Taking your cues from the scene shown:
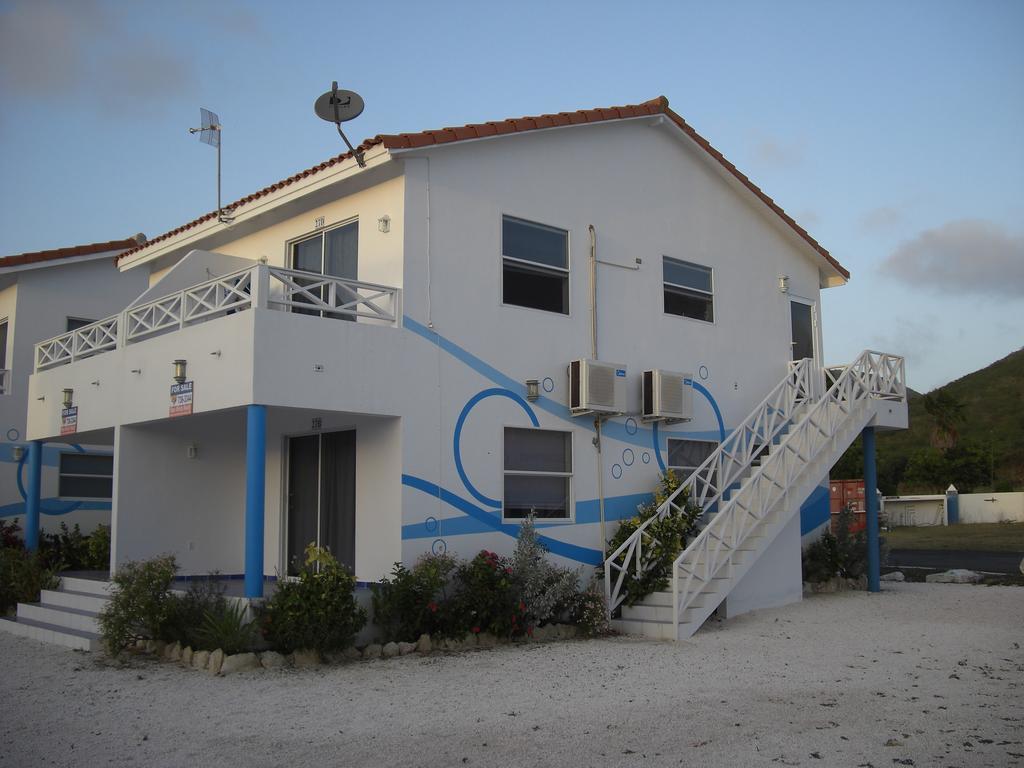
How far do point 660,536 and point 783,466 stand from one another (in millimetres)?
2715

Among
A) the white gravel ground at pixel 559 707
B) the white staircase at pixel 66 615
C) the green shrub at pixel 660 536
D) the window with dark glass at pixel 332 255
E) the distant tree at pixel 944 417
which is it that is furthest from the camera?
the distant tree at pixel 944 417

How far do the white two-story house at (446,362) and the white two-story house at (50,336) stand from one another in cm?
257

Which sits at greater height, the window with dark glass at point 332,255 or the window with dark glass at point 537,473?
the window with dark glass at point 332,255

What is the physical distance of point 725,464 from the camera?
16672 mm

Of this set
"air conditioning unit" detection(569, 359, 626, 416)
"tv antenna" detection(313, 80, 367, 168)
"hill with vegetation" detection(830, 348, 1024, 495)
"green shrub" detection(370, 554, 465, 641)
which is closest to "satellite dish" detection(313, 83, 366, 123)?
"tv antenna" detection(313, 80, 367, 168)

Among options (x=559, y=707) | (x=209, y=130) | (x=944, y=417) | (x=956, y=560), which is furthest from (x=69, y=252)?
(x=944, y=417)

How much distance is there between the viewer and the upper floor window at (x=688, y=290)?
1667 cm

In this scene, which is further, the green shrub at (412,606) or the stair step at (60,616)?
the stair step at (60,616)

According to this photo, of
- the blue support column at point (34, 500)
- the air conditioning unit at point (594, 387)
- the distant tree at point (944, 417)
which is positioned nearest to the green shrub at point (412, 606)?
the air conditioning unit at point (594, 387)

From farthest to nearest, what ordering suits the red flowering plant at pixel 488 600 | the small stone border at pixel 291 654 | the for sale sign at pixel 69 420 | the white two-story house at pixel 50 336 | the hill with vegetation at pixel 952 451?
the hill with vegetation at pixel 952 451, the white two-story house at pixel 50 336, the for sale sign at pixel 69 420, the red flowering plant at pixel 488 600, the small stone border at pixel 291 654

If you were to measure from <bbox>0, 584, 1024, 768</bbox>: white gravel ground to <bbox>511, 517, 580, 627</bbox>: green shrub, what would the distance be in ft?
1.76

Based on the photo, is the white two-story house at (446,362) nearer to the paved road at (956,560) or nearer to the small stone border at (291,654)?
the small stone border at (291,654)

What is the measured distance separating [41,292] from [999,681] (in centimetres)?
1905

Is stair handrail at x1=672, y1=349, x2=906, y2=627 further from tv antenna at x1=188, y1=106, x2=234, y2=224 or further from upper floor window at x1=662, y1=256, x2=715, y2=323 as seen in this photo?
tv antenna at x1=188, y1=106, x2=234, y2=224
